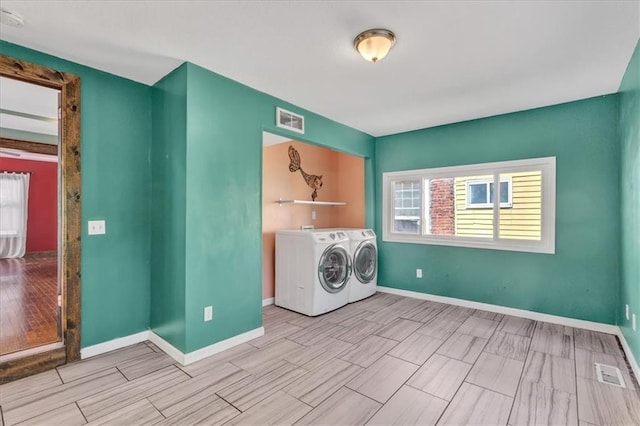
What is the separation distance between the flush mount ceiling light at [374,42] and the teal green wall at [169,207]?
4.78 feet

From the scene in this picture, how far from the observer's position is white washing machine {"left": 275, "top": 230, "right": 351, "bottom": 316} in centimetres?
356

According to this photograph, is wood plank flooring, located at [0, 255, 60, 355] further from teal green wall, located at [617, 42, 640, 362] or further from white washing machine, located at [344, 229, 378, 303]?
teal green wall, located at [617, 42, 640, 362]

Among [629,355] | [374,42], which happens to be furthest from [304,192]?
[629,355]

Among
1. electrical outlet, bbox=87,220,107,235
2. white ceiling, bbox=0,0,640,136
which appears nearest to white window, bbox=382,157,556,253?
white ceiling, bbox=0,0,640,136

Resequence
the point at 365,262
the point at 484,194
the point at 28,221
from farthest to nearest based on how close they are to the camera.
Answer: the point at 28,221, the point at 365,262, the point at 484,194

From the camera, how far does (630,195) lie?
2.50 meters

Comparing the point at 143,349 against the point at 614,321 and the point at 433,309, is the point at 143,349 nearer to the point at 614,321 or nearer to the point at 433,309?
the point at 433,309

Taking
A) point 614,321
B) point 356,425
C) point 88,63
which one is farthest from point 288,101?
point 614,321

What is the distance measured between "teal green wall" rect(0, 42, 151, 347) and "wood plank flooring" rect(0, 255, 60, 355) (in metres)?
0.45

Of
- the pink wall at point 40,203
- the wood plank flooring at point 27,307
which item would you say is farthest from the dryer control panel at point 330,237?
the pink wall at point 40,203

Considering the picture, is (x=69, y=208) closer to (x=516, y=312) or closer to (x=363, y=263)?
(x=363, y=263)

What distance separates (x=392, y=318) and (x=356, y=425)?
1921mm

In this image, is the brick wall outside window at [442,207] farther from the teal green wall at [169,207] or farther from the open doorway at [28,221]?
the open doorway at [28,221]

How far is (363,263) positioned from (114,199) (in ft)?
9.97
